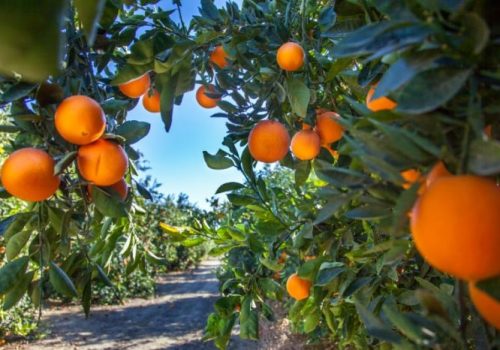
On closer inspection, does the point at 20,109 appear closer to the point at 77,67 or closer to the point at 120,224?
Result: the point at 77,67

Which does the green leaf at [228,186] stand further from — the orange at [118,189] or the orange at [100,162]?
the orange at [100,162]

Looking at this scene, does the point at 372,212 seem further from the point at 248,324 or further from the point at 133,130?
the point at 248,324

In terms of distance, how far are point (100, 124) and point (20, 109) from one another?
198mm

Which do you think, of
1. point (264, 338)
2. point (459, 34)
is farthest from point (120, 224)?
point (264, 338)

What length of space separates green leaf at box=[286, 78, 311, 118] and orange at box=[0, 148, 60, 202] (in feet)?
2.03

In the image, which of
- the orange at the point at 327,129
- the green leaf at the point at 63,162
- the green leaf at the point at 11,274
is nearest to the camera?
the green leaf at the point at 63,162

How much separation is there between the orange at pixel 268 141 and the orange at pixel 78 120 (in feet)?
1.63

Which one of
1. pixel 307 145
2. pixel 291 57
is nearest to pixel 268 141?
pixel 307 145

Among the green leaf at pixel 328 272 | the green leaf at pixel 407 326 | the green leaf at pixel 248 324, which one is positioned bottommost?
the green leaf at pixel 248 324

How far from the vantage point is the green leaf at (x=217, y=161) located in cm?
132

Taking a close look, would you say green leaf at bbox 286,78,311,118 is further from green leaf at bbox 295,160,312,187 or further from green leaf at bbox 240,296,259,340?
green leaf at bbox 240,296,259,340

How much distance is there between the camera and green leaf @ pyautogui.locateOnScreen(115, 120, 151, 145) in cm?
100

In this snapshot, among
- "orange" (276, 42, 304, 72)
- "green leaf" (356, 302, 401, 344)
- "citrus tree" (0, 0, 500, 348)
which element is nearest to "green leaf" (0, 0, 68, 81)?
"citrus tree" (0, 0, 500, 348)

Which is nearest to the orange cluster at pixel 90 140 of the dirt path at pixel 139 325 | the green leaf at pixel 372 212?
the green leaf at pixel 372 212
